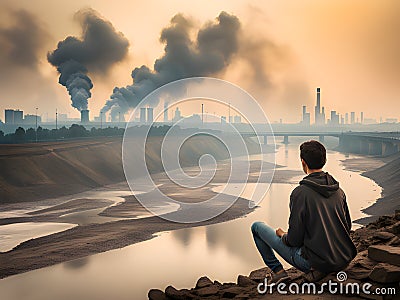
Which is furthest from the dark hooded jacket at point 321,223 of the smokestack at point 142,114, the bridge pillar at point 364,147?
the smokestack at point 142,114

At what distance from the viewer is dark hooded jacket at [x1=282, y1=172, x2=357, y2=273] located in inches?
273

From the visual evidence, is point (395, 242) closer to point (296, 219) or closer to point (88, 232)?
point (296, 219)

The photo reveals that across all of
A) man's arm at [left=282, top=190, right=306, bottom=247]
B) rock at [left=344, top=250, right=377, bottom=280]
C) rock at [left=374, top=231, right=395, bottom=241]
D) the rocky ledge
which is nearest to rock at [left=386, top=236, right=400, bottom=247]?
the rocky ledge

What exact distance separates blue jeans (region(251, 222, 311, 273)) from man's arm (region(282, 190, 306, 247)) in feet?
0.90

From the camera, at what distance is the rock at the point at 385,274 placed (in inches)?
301

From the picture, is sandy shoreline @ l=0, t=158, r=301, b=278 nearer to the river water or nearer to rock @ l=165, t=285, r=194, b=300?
the river water

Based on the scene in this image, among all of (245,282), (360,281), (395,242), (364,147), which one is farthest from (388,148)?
(360,281)

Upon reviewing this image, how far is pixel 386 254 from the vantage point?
845cm

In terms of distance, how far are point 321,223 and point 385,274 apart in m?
1.79

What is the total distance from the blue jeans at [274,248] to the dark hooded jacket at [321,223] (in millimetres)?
216

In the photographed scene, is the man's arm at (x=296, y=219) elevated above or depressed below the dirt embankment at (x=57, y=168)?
above

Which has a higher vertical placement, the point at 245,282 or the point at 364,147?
the point at 364,147

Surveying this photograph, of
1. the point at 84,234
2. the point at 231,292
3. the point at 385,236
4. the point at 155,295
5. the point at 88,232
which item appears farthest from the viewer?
the point at 88,232

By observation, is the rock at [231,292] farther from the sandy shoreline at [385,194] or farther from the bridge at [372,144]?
the bridge at [372,144]
